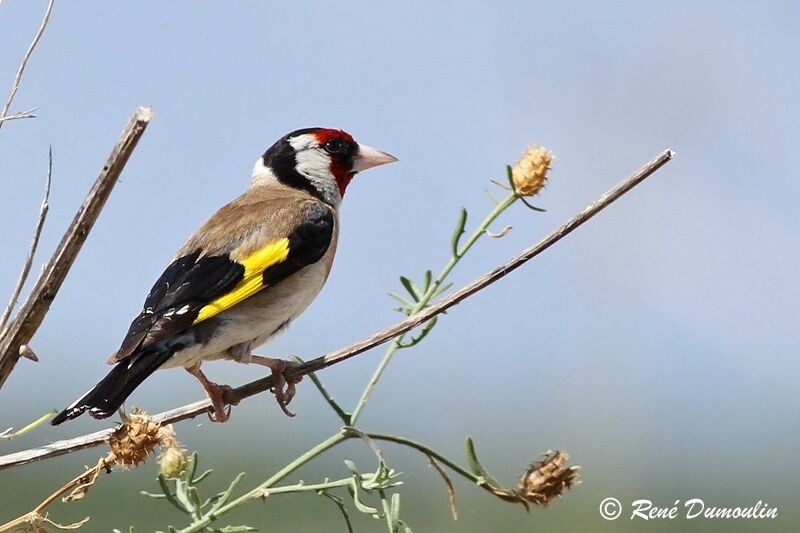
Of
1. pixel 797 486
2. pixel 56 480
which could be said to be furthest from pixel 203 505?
pixel 797 486

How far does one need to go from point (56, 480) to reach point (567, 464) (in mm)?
6059

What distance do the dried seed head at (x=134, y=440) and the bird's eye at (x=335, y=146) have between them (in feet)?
8.15

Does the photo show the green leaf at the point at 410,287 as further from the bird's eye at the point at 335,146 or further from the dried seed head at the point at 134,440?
the bird's eye at the point at 335,146

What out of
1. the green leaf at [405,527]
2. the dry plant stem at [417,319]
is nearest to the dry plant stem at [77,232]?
the dry plant stem at [417,319]

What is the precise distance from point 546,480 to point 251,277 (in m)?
1.48

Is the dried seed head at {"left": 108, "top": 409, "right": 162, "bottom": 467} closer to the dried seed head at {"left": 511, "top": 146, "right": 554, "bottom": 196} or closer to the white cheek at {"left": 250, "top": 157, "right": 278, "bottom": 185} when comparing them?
the dried seed head at {"left": 511, "top": 146, "right": 554, "bottom": 196}

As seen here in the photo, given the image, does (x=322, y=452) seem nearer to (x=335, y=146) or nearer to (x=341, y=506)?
(x=341, y=506)

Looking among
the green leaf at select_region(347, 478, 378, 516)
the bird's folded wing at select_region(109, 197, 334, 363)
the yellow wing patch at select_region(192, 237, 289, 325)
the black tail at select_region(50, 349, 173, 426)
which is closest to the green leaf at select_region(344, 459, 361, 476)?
the green leaf at select_region(347, 478, 378, 516)

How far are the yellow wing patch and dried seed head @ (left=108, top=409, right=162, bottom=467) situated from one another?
4.04ft

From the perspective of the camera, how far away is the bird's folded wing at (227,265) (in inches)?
116

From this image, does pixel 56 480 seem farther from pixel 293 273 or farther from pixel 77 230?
pixel 77 230

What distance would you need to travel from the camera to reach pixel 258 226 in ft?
11.5

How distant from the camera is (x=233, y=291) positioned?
3.13 m

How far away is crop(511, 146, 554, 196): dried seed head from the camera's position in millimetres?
2391
